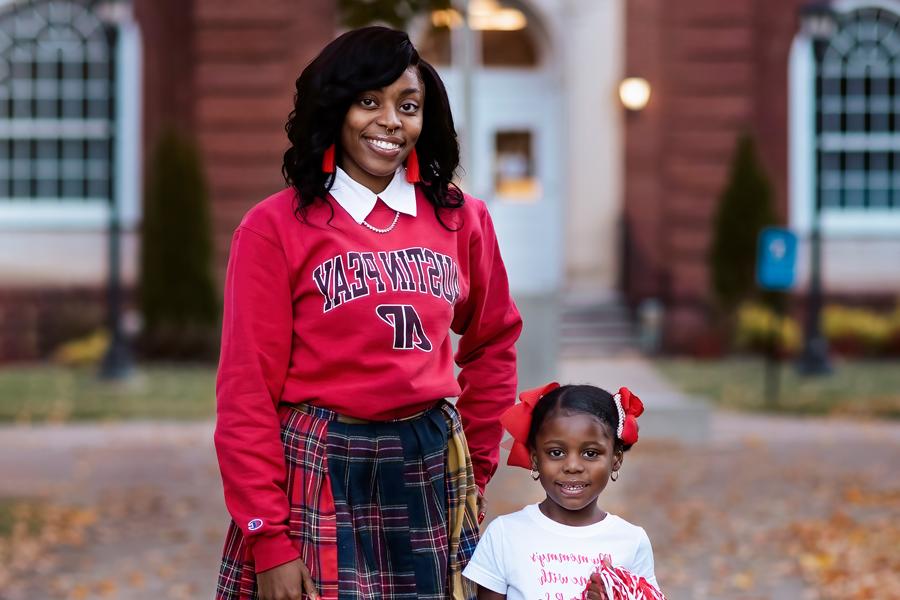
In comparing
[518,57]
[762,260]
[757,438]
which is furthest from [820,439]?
→ [518,57]

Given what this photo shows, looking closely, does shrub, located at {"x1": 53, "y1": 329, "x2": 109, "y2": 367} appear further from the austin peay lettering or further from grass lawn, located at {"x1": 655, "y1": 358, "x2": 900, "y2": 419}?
the austin peay lettering

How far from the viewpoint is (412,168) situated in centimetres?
294

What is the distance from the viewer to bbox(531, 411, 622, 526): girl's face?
2793 millimetres

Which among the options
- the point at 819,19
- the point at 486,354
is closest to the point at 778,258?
the point at 819,19

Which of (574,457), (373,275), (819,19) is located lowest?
(574,457)

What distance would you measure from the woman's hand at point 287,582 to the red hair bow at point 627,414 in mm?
681

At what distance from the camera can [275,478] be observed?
2.74 meters

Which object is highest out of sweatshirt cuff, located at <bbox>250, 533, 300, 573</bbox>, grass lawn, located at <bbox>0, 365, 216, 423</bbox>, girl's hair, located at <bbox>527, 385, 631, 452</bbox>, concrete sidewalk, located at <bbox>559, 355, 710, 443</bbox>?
girl's hair, located at <bbox>527, 385, 631, 452</bbox>

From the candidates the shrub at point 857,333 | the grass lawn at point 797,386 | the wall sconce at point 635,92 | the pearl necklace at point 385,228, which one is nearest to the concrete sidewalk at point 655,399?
the grass lawn at point 797,386

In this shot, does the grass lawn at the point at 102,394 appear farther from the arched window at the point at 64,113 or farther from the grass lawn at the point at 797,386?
the grass lawn at the point at 797,386

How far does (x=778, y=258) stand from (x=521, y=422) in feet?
34.7

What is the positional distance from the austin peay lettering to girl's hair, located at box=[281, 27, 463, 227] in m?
0.14

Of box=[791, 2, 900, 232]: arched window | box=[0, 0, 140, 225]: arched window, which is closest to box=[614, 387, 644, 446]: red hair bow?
box=[0, 0, 140, 225]: arched window

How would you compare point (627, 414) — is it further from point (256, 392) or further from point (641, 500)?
point (641, 500)
